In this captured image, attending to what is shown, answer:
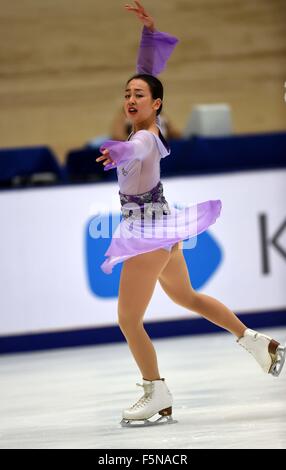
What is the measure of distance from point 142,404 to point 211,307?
0.47m

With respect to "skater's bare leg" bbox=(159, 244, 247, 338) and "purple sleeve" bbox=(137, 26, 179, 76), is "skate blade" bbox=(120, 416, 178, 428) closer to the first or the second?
"skater's bare leg" bbox=(159, 244, 247, 338)

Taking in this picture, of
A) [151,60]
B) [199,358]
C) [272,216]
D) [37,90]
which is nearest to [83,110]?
[37,90]

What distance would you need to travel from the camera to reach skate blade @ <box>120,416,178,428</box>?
4.05 m

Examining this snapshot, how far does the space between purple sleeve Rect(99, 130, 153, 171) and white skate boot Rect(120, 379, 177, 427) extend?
2.93 ft

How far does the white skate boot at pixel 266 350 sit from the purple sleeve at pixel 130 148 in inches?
34.3

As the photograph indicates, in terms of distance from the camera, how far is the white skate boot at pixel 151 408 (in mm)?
4070

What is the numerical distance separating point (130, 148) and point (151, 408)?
40.2 inches

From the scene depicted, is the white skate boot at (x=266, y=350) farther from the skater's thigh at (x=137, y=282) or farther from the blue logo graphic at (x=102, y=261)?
the blue logo graphic at (x=102, y=261)

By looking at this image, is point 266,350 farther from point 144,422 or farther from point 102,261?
point 102,261

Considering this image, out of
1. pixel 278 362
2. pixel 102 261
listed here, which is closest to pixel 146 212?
pixel 278 362
